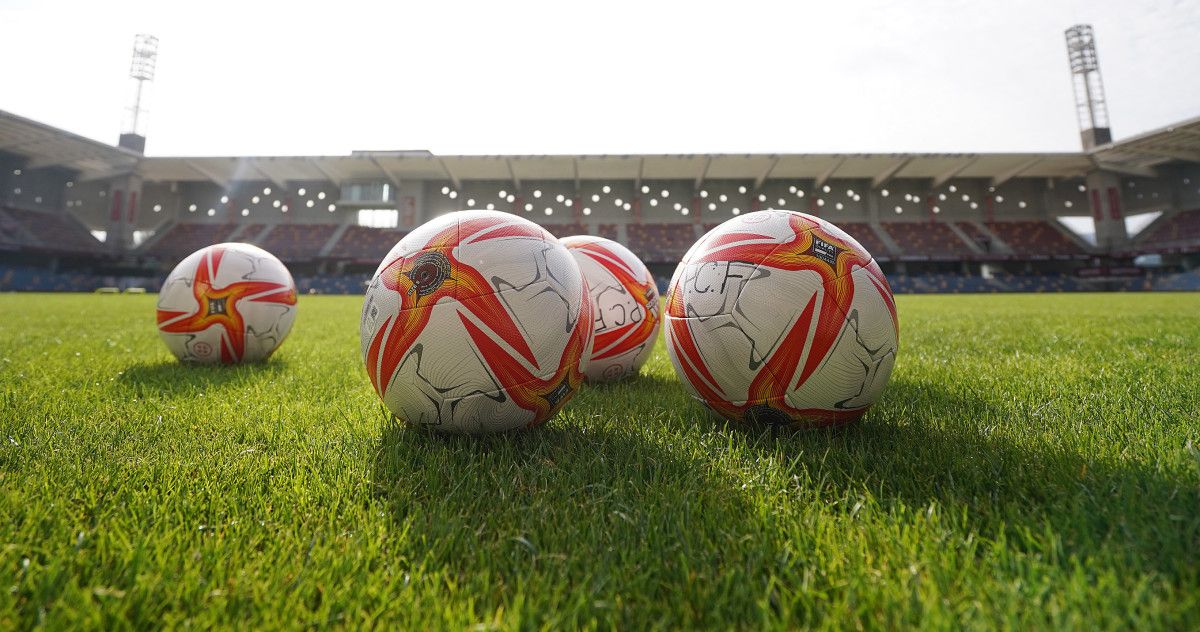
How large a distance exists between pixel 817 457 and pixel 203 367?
4671 millimetres

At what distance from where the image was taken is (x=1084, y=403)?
2.47m

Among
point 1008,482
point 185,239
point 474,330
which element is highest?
point 474,330

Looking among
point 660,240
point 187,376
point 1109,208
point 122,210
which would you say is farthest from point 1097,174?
point 122,210

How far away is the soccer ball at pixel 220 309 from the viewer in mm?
4000

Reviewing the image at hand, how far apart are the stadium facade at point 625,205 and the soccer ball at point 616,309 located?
30880 mm

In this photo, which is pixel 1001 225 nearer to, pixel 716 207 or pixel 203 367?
pixel 716 207

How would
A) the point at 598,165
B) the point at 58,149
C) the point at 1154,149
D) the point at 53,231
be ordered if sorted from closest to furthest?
1. the point at 58,149
2. the point at 1154,149
3. the point at 598,165
4. the point at 53,231

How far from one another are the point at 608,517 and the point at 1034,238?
160ft

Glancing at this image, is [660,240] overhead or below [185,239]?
overhead

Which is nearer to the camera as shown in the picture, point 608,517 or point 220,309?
point 608,517

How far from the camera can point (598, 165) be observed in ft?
113

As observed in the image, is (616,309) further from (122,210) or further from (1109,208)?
(1109,208)

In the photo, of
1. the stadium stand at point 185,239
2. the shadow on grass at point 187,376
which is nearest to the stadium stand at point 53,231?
the stadium stand at point 185,239

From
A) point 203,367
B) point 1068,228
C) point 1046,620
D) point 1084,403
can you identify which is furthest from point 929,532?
point 1068,228
